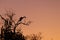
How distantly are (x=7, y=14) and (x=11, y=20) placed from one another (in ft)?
5.78

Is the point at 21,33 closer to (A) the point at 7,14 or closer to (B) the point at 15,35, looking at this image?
(B) the point at 15,35

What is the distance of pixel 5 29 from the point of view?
6712 cm

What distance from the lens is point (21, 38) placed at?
6881cm

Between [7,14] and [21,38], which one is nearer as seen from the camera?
[7,14]

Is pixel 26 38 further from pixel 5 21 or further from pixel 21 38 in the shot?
pixel 5 21

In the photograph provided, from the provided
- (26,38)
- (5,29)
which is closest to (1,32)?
(5,29)

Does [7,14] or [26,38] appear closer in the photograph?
[7,14]

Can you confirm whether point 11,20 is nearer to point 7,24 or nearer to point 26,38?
point 7,24

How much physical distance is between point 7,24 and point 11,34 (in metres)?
2.00

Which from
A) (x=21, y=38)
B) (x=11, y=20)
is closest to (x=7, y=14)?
(x=11, y=20)

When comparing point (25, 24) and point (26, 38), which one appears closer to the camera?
point (25, 24)

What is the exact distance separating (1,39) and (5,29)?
1890 mm

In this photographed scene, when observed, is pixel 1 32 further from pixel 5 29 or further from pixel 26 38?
pixel 26 38

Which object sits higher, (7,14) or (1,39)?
(7,14)
